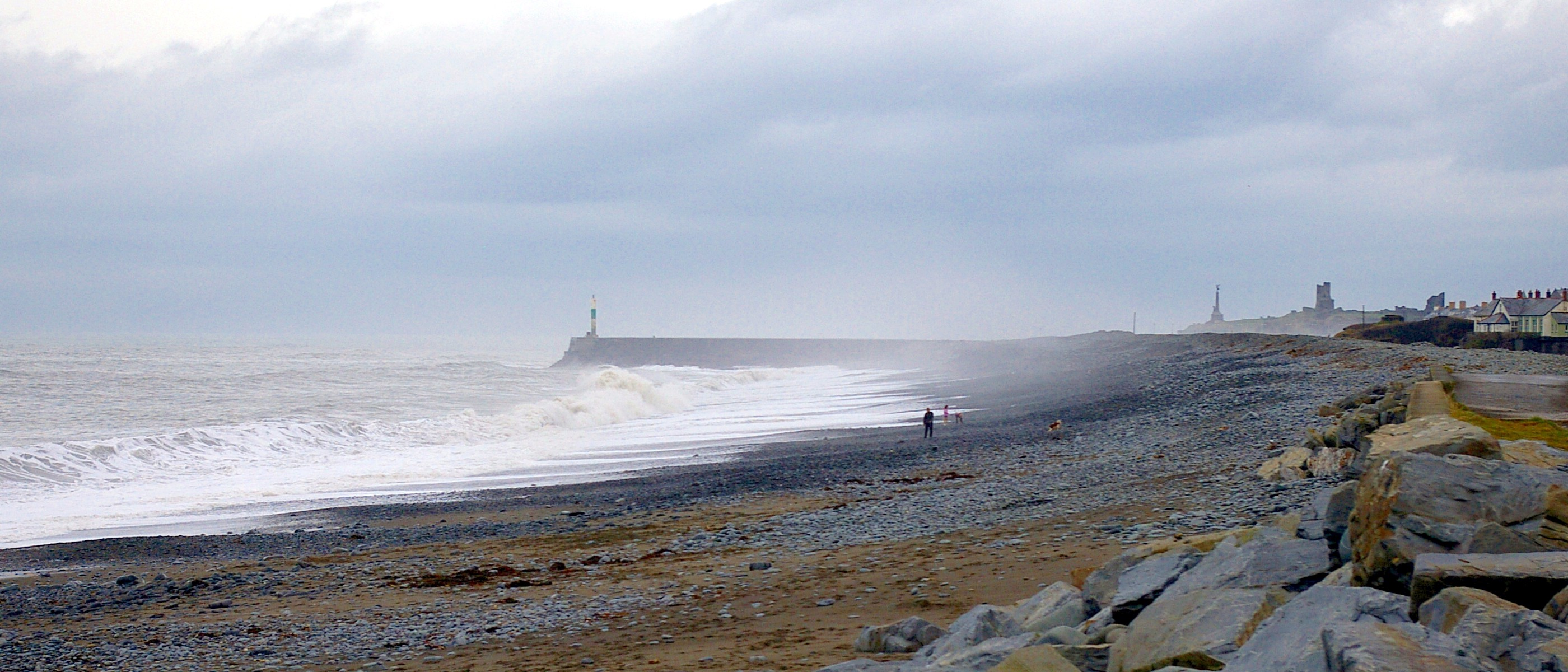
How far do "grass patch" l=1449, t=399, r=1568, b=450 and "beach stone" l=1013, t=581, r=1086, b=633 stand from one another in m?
4.51

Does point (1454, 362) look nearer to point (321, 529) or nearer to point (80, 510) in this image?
point (321, 529)

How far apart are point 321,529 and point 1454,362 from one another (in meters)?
24.5

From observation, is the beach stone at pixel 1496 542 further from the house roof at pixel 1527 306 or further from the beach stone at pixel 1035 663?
the house roof at pixel 1527 306

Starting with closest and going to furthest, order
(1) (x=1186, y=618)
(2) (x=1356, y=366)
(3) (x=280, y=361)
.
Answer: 1. (1) (x=1186, y=618)
2. (2) (x=1356, y=366)
3. (3) (x=280, y=361)

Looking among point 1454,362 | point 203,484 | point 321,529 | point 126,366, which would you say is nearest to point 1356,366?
point 1454,362

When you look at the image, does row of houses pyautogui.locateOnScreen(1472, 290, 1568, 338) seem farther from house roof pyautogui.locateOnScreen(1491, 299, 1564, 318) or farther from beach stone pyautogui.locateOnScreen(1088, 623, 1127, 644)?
beach stone pyautogui.locateOnScreen(1088, 623, 1127, 644)

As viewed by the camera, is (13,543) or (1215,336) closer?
(13,543)

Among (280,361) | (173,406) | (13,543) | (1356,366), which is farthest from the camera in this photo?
(280,361)

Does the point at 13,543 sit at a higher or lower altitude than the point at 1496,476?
lower

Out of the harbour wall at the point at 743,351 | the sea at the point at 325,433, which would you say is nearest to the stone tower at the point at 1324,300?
the harbour wall at the point at 743,351

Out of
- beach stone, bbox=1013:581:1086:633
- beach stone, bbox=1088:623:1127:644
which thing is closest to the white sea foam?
beach stone, bbox=1013:581:1086:633

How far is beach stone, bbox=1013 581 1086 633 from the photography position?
6.68 m

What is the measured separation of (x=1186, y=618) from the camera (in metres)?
5.23

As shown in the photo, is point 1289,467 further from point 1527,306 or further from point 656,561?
point 1527,306
